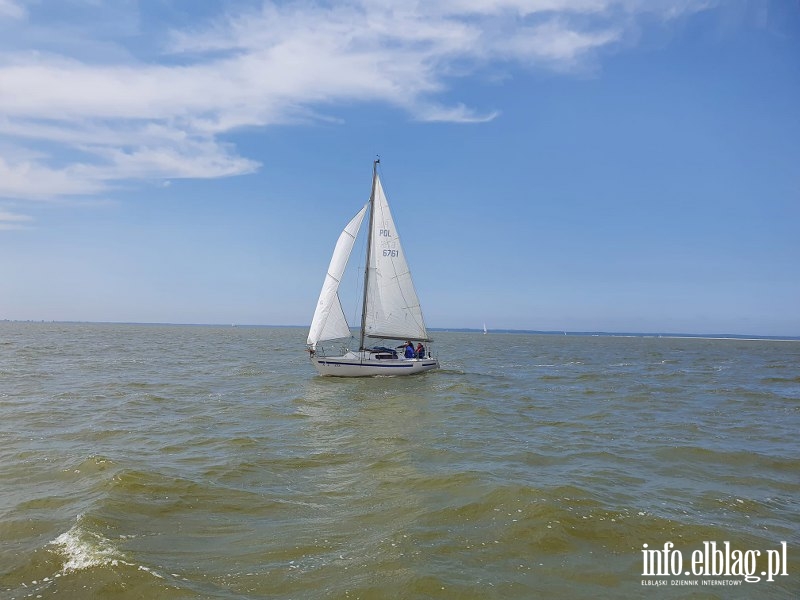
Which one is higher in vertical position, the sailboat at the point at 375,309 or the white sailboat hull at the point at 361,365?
the sailboat at the point at 375,309

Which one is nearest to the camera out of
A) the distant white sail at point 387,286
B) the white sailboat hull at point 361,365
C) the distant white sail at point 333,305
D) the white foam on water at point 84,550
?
the white foam on water at point 84,550

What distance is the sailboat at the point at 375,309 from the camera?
33.9 meters

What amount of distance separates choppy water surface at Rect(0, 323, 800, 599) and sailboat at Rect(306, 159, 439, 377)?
10367mm

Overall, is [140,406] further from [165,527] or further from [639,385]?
[639,385]

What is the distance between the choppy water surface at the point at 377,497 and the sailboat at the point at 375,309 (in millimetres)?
10367

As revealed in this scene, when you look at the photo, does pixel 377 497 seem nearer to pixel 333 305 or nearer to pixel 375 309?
pixel 333 305

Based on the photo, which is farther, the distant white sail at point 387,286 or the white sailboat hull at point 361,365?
the distant white sail at point 387,286

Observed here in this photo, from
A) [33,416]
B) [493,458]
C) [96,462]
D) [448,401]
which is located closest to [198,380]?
[33,416]

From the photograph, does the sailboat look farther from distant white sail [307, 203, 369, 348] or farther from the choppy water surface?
the choppy water surface

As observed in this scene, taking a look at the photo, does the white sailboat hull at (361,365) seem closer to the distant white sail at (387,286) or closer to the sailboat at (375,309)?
the sailboat at (375,309)

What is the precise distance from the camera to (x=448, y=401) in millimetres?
25734

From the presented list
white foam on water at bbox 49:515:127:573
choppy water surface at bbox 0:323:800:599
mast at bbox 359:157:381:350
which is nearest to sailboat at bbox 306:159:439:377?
mast at bbox 359:157:381:350

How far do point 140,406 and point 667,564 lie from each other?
20088mm

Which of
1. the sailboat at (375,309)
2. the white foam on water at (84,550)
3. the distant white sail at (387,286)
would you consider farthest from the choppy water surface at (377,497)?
the distant white sail at (387,286)
